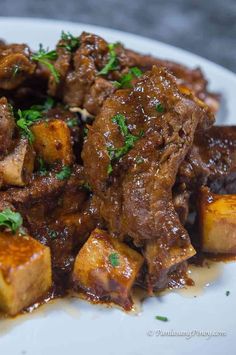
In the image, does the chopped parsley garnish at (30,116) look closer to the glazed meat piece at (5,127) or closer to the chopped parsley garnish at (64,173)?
the glazed meat piece at (5,127)


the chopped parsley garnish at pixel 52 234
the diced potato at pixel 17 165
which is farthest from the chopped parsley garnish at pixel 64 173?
the chopped parsley garnish at pixel 52 234

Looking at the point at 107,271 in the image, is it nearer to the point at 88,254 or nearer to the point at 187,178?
the point at 88,254

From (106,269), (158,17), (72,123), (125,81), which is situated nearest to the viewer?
(106,269)

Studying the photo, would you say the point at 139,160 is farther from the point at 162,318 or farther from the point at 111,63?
the point at 111,63

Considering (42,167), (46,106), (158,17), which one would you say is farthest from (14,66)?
(158,17)

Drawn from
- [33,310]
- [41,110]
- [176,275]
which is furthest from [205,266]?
[41,110]
